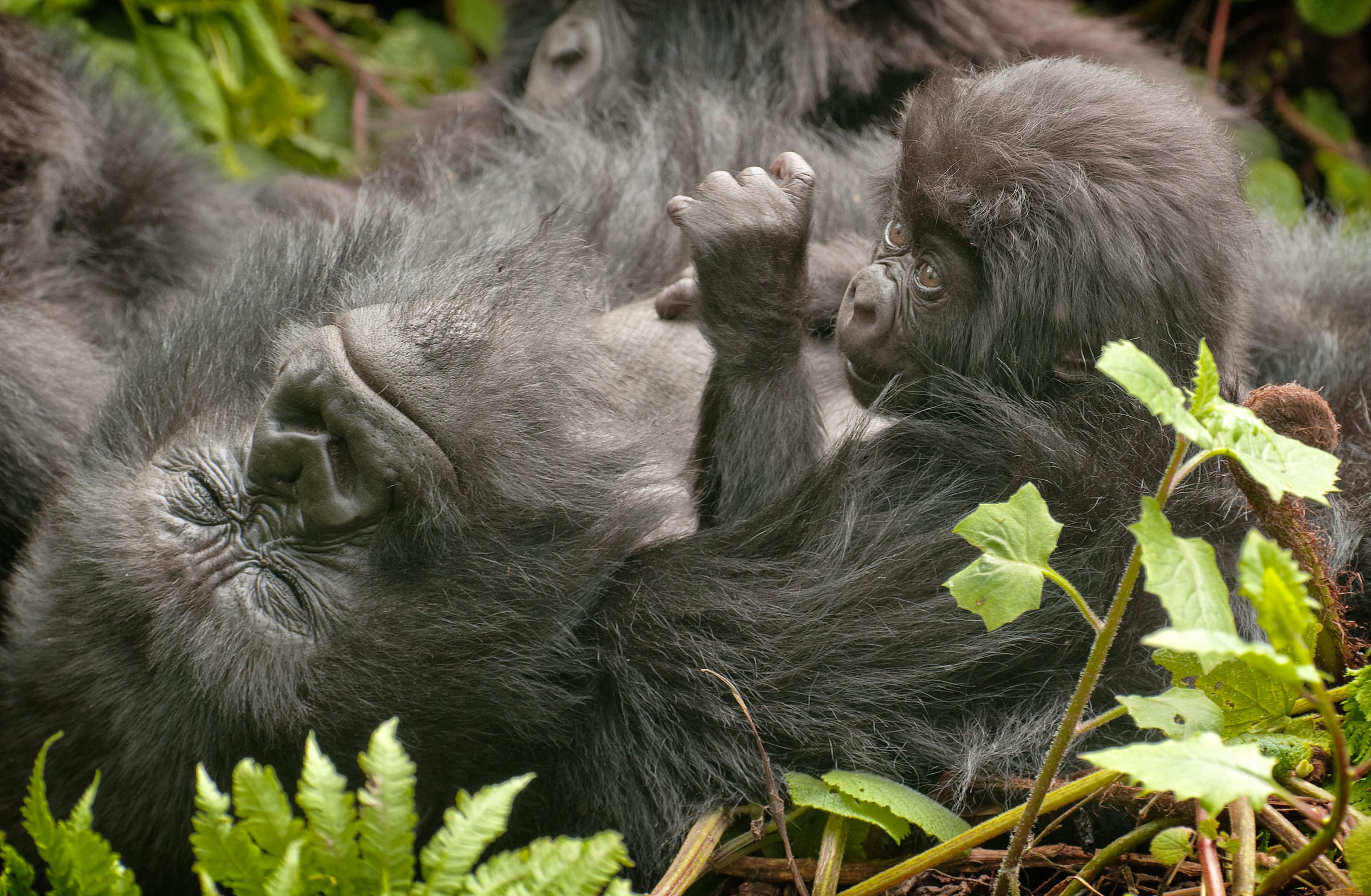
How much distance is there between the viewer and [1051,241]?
1.74 meters

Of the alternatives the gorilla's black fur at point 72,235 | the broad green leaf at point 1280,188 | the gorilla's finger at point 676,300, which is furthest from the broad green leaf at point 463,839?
the broad green leaf at point 1280,188

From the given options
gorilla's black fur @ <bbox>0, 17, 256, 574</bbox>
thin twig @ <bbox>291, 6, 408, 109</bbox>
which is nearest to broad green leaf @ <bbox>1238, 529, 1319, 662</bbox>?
gorilla's black fur @ <bbox>0, 17, 256, 574</bbox>

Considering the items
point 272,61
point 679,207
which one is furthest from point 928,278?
point 272,61

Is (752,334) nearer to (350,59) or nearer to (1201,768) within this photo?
(1201,768)

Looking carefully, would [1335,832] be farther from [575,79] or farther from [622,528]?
[575,79]

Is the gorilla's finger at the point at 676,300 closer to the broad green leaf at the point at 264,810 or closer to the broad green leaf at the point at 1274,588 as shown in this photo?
the broad green leaf at the point at 264,810

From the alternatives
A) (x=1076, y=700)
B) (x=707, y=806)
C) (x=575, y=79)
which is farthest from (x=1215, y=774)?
(x=575, y=79)

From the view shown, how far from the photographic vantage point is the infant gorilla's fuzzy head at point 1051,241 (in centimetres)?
174

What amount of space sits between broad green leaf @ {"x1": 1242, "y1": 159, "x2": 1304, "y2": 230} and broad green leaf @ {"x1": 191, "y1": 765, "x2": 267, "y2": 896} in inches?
108

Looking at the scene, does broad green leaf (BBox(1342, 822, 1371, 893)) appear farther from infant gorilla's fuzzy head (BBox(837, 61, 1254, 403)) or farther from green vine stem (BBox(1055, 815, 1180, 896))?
infant gorilla's fuzzy head (BBox(837, 61, 1254, 403))

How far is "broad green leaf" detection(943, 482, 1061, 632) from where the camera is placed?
132cm

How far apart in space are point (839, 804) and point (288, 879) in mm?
656

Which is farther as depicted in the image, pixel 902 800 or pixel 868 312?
pixel 868 312

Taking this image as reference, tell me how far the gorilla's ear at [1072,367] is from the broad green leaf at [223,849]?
118 centimetres
